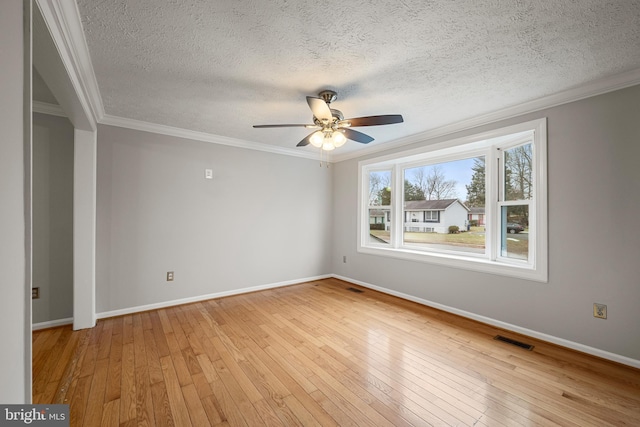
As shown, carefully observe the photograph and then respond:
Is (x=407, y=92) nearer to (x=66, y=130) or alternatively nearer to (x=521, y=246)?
(x=521, y=246)

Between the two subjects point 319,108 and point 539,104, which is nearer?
point 319,108

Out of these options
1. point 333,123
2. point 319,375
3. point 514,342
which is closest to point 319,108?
point 333,123

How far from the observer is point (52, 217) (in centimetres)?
286

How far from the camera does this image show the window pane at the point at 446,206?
136 inches

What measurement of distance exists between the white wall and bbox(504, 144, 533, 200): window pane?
3.92 metres

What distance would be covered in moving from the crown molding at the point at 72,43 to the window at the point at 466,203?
11.8 feet

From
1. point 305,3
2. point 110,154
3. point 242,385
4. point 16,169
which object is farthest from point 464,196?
point 110,154

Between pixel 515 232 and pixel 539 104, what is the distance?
1.38m

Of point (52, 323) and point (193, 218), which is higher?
point (193, 218)

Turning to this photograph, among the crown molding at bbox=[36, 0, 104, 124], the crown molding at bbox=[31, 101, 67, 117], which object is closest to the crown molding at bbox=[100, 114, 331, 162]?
the crown molding at bbox=[31, 101, 67, 117]

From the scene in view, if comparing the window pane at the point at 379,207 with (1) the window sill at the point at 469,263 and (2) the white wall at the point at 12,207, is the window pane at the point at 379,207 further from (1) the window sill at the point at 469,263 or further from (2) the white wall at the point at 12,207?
(2) the white wall at the point at 12,207

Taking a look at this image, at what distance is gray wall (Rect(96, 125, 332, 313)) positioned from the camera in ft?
10.3

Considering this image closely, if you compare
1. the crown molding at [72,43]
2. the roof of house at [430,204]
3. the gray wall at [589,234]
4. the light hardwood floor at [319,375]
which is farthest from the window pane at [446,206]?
the crown molding at [72,43]

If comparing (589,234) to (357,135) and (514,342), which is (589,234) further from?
(357,135)
